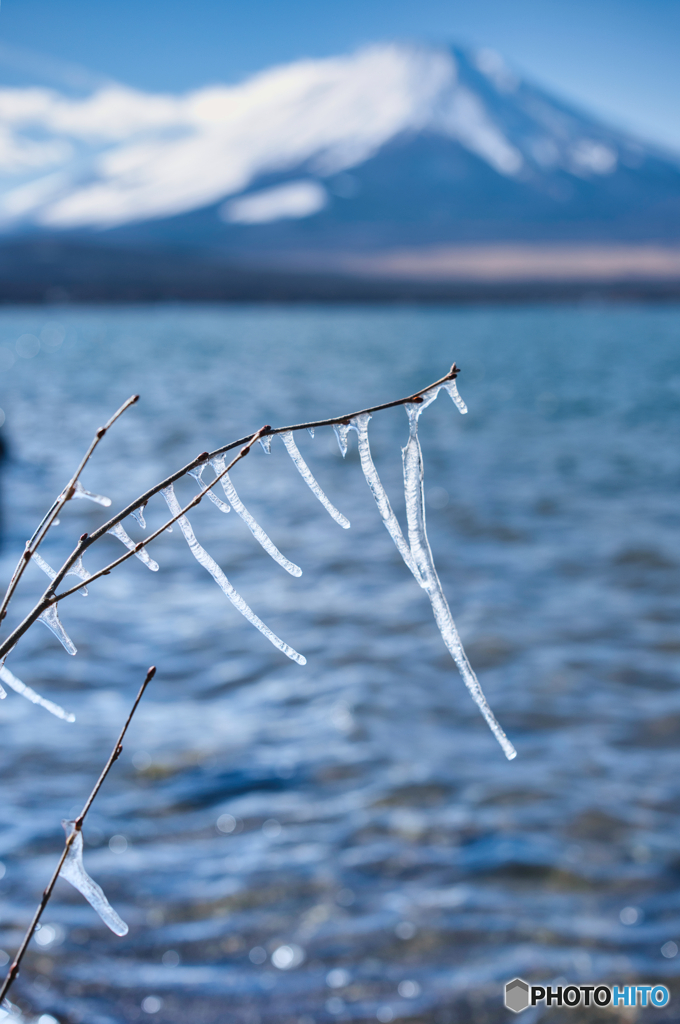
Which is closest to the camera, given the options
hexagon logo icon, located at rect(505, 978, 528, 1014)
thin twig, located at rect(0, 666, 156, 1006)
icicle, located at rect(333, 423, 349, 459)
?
thin twig, located at rect(0, 666, 156, 1006)

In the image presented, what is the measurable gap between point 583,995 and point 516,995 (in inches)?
13.8

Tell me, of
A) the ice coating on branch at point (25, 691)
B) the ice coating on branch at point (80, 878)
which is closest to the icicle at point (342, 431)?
the ice coating on branch at point (25, 691)

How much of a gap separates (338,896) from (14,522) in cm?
1031

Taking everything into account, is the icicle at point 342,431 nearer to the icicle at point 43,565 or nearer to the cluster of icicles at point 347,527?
the cluster of icicles at point 347,527

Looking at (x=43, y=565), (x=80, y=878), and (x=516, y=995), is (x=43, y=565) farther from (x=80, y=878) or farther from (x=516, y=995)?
(x=516, y=995)

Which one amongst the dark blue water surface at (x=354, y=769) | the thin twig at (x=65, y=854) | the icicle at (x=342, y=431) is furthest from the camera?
the dark blue water surface at (x=354, y=769)

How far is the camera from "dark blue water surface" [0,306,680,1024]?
172 inches

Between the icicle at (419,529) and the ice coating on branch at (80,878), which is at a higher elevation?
the icicle at (419,529)

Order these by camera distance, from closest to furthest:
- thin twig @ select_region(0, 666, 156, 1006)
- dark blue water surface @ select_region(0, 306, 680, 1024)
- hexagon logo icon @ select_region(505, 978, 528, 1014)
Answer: thin twig @ select_region(0, 666, 156, 1006), hexagon logo icon @ select_region(505, 978, 528, 1014), dark blue water surface @ select_region(0, 306, 680, 1024)

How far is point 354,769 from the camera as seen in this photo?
627cm

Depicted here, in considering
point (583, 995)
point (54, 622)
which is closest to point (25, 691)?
point (54, 622)

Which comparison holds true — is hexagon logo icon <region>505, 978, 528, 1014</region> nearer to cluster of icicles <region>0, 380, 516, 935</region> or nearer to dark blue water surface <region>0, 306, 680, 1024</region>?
dark blue water surface <region>0, 306, 680, 1024</region>

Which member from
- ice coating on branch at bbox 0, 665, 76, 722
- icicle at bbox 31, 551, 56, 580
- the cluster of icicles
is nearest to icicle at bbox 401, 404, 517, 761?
the cluster of icicles

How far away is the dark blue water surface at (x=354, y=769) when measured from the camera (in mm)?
4371
